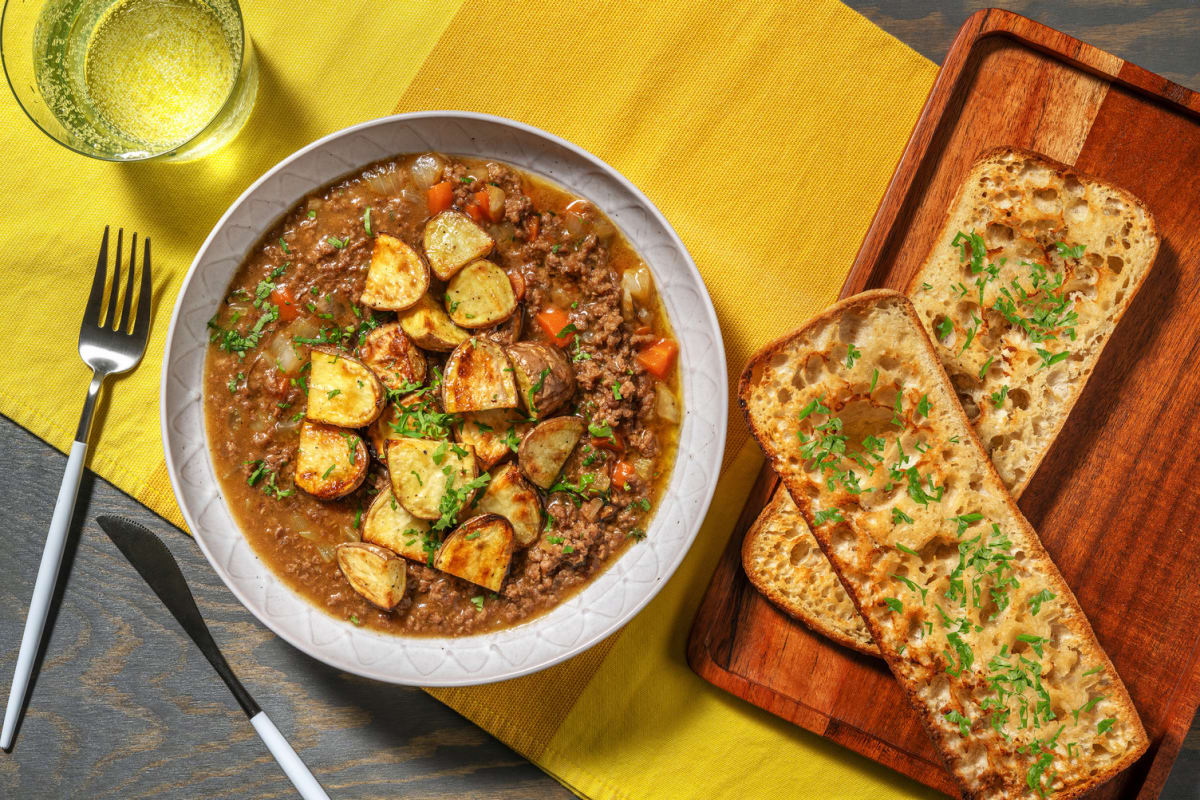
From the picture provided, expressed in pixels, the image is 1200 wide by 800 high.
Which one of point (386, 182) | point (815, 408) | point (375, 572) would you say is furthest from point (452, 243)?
point (815, 408)

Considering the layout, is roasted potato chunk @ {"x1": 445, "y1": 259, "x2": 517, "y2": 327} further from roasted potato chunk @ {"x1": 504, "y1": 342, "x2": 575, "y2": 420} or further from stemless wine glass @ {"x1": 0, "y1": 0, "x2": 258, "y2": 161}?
stemless wine glass @ {"x1": 0, "y1": 0, "x2": 258, "y2": 161}

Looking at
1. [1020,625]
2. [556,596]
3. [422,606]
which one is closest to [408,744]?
[422,606]

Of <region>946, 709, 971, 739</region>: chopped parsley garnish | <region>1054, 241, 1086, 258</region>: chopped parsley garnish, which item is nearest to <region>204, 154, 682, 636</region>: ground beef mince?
<region>946, 709, 971, 739</region>: chopped parsley garnish

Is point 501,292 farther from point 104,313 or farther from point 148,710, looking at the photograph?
point 148,710

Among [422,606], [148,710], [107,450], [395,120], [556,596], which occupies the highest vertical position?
[395,120]

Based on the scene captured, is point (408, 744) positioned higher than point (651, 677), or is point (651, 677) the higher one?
point (651, 677)

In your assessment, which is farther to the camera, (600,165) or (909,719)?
(909,719)

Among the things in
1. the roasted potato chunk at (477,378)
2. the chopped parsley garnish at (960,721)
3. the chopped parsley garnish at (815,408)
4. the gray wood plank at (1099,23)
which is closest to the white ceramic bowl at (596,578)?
the chopped parsley garnish at (815,408)
